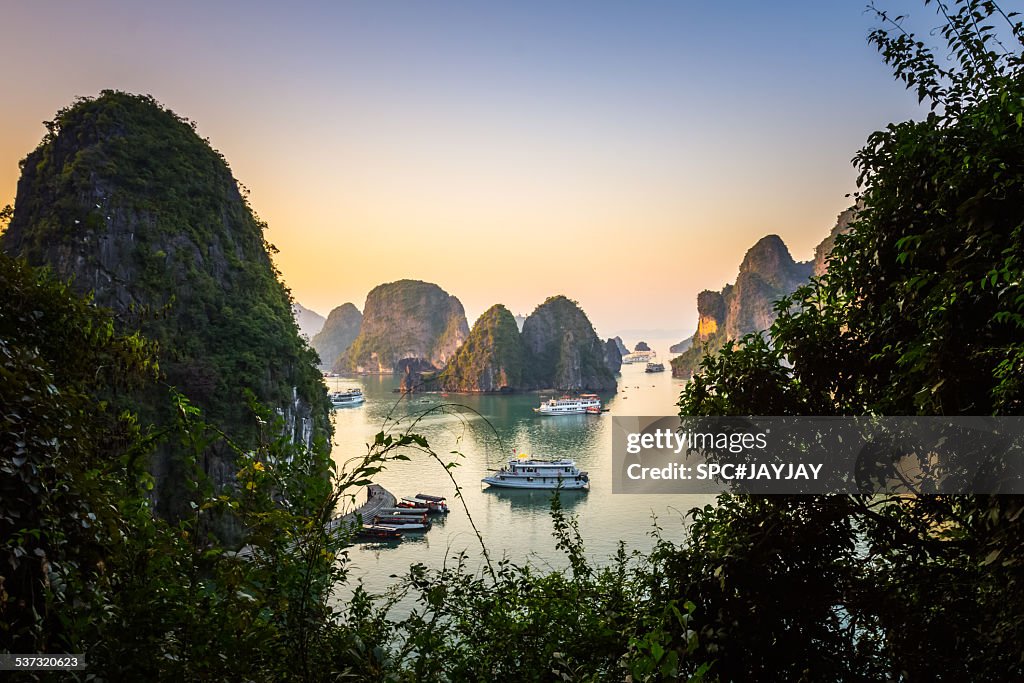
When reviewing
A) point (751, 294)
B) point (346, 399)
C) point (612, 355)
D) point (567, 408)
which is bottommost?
point (567, 408)

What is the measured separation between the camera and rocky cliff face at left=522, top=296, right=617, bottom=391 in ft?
246

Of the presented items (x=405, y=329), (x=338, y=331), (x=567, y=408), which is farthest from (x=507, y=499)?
(x=338, y=331)

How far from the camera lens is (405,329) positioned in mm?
117688

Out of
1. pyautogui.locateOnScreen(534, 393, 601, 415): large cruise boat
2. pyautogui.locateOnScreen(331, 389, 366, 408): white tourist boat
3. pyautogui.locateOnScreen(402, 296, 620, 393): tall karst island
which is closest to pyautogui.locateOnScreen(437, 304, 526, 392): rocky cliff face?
pyautogui.locateOnScreen(402, 296, 620, 393): tall karst island

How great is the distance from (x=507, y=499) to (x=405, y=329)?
9539cm

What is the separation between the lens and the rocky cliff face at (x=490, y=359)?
7225 centimetres

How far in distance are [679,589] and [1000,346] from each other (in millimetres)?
2202

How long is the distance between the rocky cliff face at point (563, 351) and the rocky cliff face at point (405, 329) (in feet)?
99.5

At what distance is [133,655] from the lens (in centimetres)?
145

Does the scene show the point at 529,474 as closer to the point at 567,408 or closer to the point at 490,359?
the point at 567,408

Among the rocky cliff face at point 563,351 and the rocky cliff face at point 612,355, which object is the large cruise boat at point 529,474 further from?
the rocky cliff face at point 612,355

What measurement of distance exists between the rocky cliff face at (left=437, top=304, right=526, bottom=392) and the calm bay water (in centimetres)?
2218

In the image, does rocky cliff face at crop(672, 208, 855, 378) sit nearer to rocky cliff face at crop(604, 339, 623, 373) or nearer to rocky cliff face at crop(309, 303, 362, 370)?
rocky cliff face at crop(604, 339, 623, 373)

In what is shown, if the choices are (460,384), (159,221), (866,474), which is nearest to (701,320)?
(460,384)
